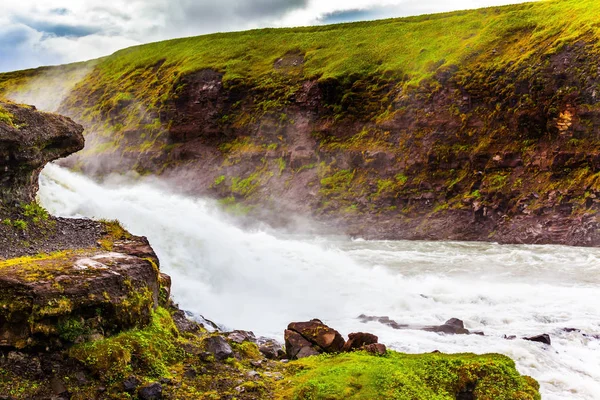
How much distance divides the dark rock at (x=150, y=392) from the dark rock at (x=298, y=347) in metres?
2.98

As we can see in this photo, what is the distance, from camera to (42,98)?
259ft

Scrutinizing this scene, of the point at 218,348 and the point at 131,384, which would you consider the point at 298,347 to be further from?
the point at 131,384

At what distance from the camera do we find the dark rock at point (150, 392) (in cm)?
709

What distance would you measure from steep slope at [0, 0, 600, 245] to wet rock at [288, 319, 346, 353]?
23.3 meters

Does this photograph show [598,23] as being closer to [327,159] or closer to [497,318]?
[327,159]

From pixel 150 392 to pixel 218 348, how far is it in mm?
1833

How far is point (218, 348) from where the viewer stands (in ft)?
29.0

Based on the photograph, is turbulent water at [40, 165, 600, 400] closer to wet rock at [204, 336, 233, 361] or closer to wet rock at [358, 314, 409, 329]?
wet rock at [358, 314, 409, 329]

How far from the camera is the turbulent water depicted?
1179 cm

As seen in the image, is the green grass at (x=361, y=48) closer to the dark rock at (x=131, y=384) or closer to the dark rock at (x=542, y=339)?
the dark rock at (x=542, y=339)

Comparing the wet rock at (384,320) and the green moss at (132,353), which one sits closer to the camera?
the green moss at (132,353)

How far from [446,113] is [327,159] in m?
10.4

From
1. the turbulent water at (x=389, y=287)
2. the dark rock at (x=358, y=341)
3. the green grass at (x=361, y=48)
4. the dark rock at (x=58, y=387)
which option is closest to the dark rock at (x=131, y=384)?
the dark rock at (x=58, y=387)

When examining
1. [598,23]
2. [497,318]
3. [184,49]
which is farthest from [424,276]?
[184,49]
